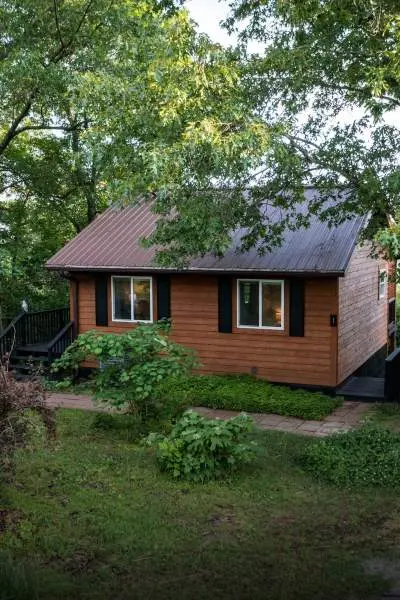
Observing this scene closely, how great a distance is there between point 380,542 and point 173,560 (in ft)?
6.70

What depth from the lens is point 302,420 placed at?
1145cm

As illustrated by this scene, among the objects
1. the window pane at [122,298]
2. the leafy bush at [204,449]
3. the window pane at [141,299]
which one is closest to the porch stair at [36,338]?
the window pane at [122,298]

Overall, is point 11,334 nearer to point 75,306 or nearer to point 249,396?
point 75,306

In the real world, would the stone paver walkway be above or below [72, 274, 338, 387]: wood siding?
below

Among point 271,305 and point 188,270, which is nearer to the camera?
point 271,305

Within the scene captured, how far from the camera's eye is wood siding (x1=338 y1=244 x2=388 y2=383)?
45.2 feet

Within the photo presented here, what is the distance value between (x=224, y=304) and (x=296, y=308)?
1669mm

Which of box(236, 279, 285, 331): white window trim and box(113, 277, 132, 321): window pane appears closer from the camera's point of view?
box(236, 279, 285, 331): white window trim

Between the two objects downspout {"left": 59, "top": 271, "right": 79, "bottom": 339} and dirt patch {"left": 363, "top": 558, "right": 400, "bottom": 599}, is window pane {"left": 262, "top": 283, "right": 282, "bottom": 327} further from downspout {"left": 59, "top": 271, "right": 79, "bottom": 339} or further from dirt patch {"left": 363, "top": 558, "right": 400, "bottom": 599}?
dirt patch {"left": 363, "top": 558, "right": 400, "bottom": 599}

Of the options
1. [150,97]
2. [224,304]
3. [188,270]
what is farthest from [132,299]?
[150,97]

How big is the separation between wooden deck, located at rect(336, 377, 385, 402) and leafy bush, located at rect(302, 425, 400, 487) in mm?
3966

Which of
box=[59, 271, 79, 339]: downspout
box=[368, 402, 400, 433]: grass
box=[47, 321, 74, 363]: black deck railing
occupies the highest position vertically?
box=[59, 271, 79, 339]: downspout

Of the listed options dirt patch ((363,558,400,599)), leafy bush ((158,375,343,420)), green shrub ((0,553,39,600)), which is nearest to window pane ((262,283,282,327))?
leafy bush ((158,375,343,420))

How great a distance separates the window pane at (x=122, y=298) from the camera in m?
15.3
